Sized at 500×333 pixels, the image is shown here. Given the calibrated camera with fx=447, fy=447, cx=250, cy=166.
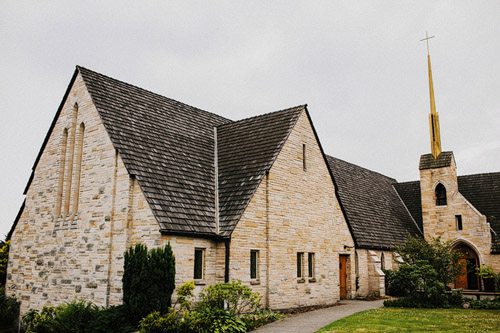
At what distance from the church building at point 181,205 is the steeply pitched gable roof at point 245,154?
66mm

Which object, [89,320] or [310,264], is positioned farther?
[310,264]

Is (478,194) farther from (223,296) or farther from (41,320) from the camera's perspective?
(41,320)

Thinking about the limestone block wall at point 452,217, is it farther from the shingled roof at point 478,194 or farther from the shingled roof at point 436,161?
the shingled roof at point 478,194

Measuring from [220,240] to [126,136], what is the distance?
560 cm

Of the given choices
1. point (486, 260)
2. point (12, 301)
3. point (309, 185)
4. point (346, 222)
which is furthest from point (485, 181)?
point (12, 301)

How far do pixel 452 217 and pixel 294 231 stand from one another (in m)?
16.4

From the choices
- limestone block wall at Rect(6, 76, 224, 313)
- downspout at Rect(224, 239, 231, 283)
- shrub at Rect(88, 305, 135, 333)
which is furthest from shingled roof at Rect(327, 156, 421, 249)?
shrub at Rect(88, 305, 135, 333)

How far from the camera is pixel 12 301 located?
19.4 m

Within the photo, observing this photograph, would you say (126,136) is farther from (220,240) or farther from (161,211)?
(220,240)

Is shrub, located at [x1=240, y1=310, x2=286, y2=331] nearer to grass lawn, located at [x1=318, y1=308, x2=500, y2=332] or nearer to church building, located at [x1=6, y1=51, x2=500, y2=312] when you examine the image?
church building, located at [x1=6, y1=51, x2=500, y2=312]

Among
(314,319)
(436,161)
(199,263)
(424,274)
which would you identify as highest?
(436,161)

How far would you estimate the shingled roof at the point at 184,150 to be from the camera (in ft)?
54.4

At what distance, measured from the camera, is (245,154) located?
2047cm

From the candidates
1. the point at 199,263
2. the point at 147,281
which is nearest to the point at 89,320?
the point at 147,281
